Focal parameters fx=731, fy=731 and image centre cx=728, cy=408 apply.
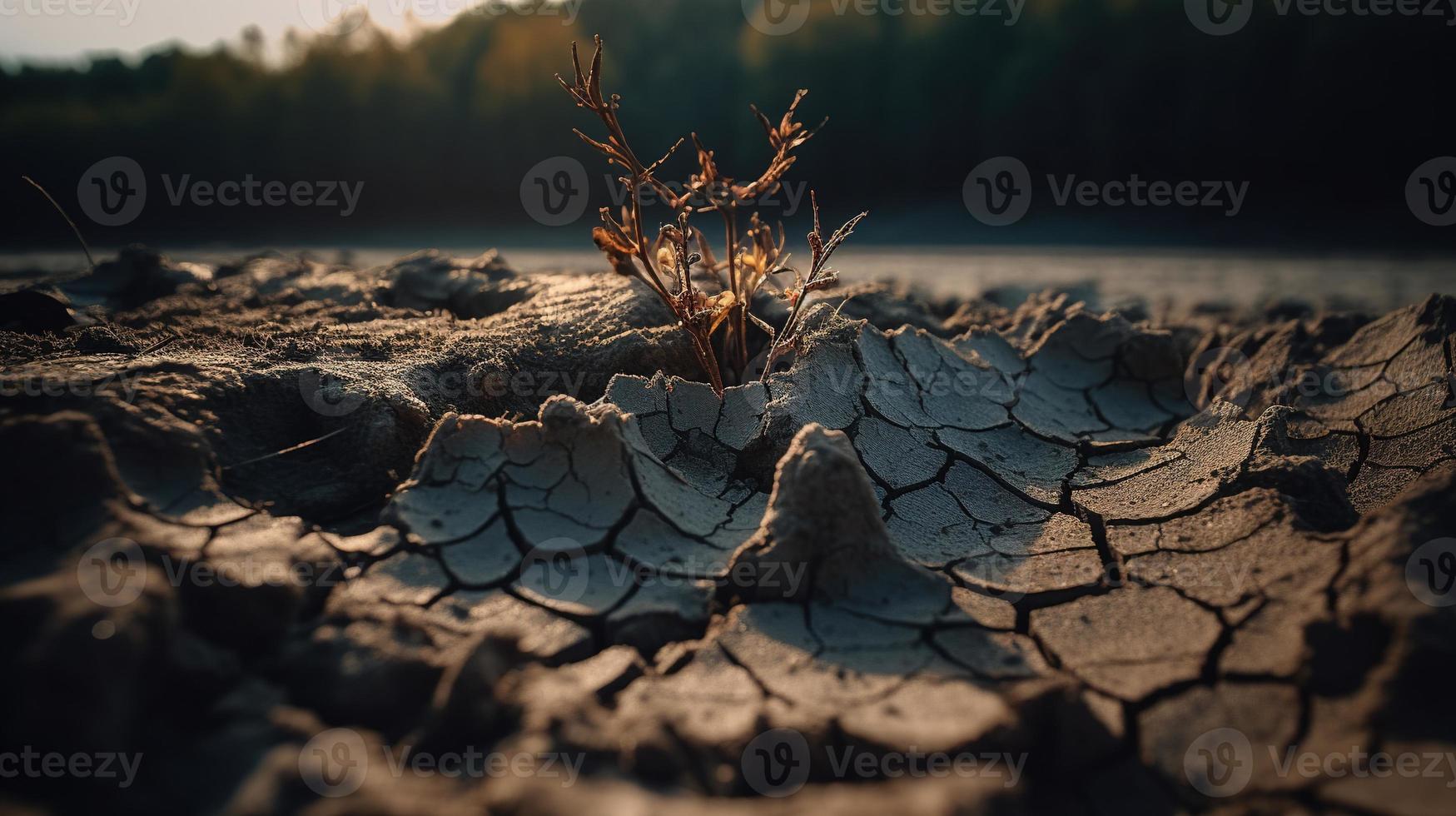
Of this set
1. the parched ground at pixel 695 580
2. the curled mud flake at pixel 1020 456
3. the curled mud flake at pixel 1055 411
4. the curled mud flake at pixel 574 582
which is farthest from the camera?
the curled mud flake at pixel 1055 411

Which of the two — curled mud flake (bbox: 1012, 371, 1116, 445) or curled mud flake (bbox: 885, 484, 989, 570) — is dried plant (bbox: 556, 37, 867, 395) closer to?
curled mud flake (bbox: 885, 484, 989, 570)

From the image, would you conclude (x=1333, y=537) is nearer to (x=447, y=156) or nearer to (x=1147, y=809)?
(x=1147, y=809)

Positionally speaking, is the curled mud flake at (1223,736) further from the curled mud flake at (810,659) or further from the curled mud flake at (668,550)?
the curled mud flake at (668,550)

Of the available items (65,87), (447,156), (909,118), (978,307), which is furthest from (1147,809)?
(65,87)

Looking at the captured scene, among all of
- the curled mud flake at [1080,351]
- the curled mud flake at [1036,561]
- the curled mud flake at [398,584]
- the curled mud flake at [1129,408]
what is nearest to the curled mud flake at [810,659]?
the curled mud flake at [1036,561]

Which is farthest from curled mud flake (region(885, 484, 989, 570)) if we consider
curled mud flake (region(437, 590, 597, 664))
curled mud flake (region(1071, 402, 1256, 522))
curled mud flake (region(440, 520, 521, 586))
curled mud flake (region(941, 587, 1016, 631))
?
curled mud flake (region(440, 520, 521, 586))

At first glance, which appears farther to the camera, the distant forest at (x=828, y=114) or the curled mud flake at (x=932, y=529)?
the distant forest at (x=828, y=114)

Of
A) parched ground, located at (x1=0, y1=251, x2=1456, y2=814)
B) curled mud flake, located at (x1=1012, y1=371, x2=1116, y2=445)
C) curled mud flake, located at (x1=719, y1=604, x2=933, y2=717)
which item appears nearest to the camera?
parched ground, located at (x1=0, y1=251, x2=1456, y2=814)
